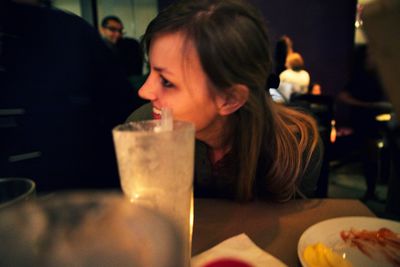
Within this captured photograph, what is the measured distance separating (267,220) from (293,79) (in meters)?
2.50

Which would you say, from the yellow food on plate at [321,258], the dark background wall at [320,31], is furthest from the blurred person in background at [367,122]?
the yellow food on plate at [321,258]

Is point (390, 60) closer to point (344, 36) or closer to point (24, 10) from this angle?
point (24, 10)

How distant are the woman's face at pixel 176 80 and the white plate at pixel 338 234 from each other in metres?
0.39

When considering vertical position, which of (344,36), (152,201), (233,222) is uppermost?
(344,36)

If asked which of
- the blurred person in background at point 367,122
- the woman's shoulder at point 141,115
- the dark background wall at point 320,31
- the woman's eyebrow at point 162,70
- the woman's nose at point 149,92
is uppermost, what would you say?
the dark background wall at point 320,31

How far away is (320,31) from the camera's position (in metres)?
4.23

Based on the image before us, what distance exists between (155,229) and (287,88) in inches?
109

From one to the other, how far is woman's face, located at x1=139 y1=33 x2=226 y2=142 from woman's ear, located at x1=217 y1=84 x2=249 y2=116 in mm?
63

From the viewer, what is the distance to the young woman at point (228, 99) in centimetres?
83

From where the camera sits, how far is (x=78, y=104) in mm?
980

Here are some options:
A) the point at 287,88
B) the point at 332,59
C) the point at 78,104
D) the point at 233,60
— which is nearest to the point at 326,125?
the point at 287,88

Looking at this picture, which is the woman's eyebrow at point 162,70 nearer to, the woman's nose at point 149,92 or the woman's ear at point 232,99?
the woman's nose at point 149,92

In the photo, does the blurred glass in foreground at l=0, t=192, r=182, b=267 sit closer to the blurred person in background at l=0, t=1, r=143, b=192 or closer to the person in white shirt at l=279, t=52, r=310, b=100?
Answer: the blurred person in background at l=0, t=1, r=143, b=192

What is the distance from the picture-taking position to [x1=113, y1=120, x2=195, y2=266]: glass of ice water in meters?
0.29
